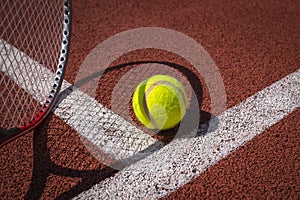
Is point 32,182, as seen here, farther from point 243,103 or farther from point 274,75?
point 274,75

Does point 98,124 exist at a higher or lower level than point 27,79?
lower

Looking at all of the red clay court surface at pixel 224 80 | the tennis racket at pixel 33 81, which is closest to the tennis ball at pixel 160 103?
the red clay court surface at pixel 224 80

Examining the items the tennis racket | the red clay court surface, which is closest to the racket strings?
the tennis racket

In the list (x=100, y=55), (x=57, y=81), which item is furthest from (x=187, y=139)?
(x=100, y=55)

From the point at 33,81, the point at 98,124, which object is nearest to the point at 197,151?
the point at 98,124

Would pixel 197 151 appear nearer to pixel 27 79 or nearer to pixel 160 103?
pixel 160 103

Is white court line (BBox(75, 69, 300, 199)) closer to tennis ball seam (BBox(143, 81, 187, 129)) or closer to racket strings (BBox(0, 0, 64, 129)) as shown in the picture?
Answer: tennis ball seam (BBox(143, 81, 187, 129))

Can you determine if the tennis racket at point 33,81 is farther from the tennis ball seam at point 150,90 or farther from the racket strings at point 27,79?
the tennis ball seam at point 150,90
